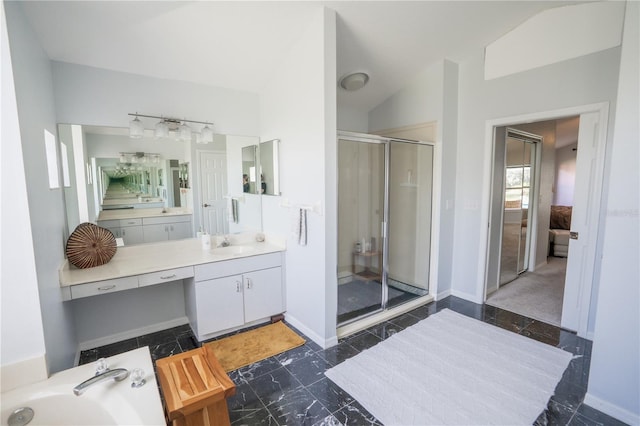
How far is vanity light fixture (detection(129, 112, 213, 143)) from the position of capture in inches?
104

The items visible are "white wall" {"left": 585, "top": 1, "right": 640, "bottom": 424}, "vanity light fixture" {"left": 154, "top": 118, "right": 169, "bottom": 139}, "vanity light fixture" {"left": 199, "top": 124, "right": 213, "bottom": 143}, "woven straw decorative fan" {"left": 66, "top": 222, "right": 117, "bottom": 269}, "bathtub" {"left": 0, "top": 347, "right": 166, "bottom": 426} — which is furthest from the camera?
"vanity light fixture" {"left": 199, "top": 124, "right": 213, "bottom": 143}

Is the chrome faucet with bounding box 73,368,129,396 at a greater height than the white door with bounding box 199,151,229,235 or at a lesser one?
lesser

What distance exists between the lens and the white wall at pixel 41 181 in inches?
61.5

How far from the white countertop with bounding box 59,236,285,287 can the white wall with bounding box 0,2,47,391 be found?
646mm

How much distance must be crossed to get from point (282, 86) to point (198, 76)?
0.81 meters

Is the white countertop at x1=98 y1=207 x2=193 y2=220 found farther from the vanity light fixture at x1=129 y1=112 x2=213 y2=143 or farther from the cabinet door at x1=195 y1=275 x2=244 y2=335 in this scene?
the cabinet door at x1=195 y1=275 x2=244 y2=335

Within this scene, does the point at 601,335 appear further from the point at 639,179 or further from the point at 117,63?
the point at 117,63

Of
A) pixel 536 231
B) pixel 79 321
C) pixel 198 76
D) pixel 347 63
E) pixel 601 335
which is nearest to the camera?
pixel 601 335

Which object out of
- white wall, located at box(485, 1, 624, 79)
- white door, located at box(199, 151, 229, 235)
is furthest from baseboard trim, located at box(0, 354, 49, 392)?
white wall, located at box(485, 1, 624, 79)

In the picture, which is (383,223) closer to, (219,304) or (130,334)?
(219,304)

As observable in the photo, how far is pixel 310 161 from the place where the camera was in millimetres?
2652

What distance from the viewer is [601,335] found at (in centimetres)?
190

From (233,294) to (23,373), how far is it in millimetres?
1493

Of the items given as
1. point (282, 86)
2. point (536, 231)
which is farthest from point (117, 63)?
point (536, 231)
